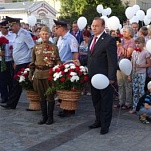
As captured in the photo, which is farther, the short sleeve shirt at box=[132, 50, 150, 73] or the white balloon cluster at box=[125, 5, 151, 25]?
the white balloon cluster at box=[125, 5, 151, 25]

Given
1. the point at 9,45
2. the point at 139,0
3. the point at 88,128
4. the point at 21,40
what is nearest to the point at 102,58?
the point at 88,128

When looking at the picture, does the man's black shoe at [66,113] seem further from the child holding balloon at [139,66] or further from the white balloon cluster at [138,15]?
the white balloon cluster at [138,15]

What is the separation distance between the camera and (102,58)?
5922mm

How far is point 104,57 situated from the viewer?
233 inches

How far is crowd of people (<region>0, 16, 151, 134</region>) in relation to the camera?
19.6ft

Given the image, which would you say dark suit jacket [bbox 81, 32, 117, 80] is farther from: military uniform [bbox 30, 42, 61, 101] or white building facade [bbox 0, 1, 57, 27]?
white building facade [bbox 0, 1, 57, 27]

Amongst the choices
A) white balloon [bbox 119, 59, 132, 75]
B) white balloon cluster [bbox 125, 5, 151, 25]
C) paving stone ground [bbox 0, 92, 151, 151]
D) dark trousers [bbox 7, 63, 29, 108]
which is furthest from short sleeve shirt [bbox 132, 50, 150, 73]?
white balloon cluster [bbox 125, 5, 151, 25]

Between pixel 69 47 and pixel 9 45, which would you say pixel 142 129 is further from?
pixel 9 45

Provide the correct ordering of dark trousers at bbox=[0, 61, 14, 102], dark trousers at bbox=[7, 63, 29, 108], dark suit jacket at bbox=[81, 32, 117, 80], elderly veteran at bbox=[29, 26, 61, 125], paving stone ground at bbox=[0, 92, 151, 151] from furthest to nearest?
dark trousers at bbox=[0, 61, 14, 102]
dark trousers at bbox=[7, 63, 29, 108]
elderly veteran at bbox=[29, 26, 61, 125]
dark suit jacket at bbox=[81, 32, 117, 80]
paving stone ground at bbox=[0, 92, 151, 151]

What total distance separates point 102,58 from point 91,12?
27.1 m

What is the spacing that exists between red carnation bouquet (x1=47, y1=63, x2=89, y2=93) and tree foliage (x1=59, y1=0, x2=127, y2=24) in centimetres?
2468

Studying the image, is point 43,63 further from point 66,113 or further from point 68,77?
point 66,113

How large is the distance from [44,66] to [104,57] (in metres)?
1.34

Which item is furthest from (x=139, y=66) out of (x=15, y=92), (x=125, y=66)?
(x=15, y=92)
